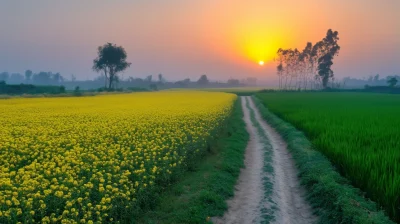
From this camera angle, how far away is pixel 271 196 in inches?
366

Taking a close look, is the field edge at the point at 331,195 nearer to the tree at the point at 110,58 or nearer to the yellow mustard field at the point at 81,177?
the yellow mustard field at the point at 81,177

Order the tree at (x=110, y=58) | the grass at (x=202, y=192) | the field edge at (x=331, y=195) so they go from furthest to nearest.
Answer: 1. the tree at (x=110, y=58)
2. the grass at (x=202, y=192)
3. the field edge at (x=331, y=195)

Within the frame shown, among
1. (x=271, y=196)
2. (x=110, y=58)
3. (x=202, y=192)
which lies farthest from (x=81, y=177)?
(x=110, y=58)

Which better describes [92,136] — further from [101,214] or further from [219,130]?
[219,130]

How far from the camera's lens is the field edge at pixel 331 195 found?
7.01 metres

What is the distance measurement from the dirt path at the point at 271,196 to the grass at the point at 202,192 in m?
0.31

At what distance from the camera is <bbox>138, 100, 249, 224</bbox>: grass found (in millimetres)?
7681

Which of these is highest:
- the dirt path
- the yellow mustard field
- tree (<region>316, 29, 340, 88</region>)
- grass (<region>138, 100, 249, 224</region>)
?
tree (<region>316, 29, 340, 88</region>)

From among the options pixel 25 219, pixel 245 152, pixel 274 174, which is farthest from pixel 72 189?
pixel 245 152

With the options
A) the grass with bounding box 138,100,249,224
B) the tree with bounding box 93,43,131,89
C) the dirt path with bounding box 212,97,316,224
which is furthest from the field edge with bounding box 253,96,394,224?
the tree with bounding box 93,43,131,89

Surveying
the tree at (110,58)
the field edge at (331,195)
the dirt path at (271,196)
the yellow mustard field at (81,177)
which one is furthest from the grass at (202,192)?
the tree at (110,58)

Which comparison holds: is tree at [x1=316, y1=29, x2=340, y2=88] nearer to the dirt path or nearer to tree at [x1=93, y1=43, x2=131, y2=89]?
tree at [x1=93, y1=43, x2=131, y2=89]

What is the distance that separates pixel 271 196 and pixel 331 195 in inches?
67.2

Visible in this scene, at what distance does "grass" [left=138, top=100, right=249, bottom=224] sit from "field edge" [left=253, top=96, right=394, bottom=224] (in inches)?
98.6
